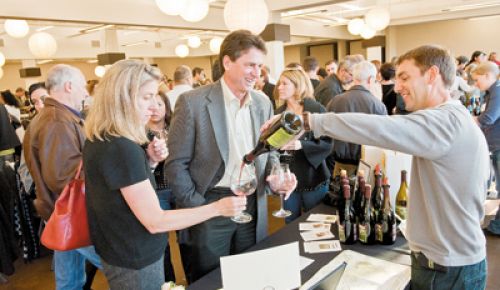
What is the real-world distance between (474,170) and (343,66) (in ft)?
10.8

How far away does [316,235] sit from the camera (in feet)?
5.93

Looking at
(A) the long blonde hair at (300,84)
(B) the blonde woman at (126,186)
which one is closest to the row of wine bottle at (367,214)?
(B) the blonde woman at (126,186)

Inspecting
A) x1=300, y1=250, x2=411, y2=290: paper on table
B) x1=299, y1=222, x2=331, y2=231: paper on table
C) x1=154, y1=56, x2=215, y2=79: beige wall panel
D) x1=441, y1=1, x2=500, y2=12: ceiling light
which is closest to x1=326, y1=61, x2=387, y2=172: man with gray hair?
x1=299, y1=222, x2=331, y2=231: paper on table

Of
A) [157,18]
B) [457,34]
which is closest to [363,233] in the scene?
[157,18]

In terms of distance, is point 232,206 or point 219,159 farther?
point 219,159

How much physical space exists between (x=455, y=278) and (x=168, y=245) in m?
2.14

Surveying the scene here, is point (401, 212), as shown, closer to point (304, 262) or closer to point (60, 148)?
point (304, 262)

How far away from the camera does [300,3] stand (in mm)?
6289

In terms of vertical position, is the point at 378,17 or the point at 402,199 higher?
the point at 378,17

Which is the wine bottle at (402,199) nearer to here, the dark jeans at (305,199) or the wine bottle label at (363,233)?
Result: the wine bottle label at (363,233)

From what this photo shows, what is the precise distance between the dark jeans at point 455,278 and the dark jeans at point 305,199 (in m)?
1.38

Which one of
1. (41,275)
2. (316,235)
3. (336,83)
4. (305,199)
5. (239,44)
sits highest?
(239,44)

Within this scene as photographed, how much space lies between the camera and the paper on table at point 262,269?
109 centimetres

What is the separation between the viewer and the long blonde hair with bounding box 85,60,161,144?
1301mm
